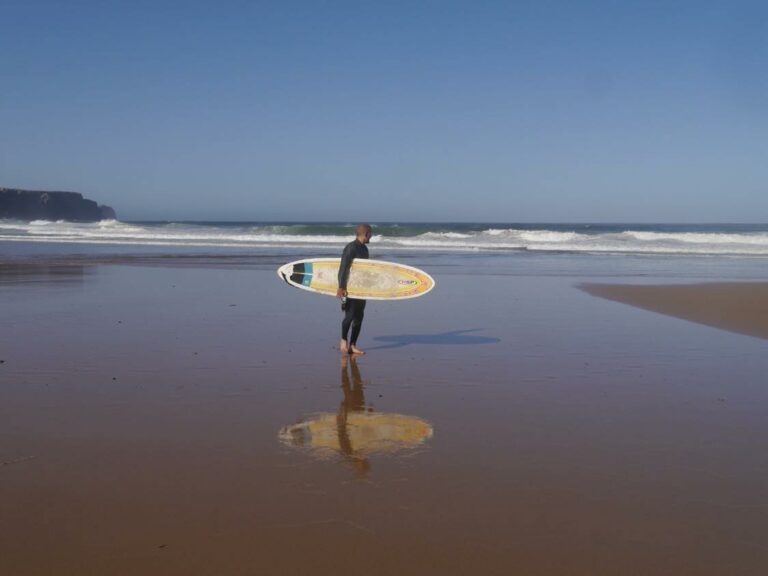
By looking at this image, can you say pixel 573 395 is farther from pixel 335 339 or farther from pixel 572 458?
pixel 335 339

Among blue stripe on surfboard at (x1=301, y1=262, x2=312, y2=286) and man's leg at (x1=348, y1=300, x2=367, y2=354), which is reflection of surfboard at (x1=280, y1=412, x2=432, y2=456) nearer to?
man's leg at (x1=348, y1=300, x2=367, y2=354)

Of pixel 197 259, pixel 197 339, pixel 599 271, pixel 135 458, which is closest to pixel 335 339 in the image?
pixel 197 339

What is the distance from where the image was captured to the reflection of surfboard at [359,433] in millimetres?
4527

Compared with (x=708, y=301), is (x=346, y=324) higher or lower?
higher

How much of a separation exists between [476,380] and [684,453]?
227 cm

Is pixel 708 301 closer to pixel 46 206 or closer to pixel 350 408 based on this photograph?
pixel 350 408

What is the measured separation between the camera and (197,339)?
27.3 feet

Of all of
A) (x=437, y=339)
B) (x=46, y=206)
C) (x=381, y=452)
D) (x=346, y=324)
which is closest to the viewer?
(x=381, y=452)

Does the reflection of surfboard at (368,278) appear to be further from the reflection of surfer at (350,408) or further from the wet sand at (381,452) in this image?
the reflection of surfer at (350,408)

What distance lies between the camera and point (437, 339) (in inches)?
343

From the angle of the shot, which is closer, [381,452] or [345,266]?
[381,452]

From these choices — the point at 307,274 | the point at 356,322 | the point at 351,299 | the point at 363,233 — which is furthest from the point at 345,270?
the point at 307,274

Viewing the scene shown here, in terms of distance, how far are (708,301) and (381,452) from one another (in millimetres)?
10007

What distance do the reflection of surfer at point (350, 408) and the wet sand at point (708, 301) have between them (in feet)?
18.0
